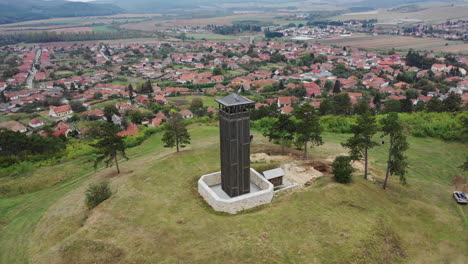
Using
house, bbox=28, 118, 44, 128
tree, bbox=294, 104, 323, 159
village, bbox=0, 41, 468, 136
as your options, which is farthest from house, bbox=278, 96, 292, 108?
house, bbox=28, 118, 44, 128

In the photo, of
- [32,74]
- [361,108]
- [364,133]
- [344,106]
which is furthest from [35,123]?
[364,133]

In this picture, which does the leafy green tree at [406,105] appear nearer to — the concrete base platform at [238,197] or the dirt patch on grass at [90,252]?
the concrete base platform at [238,197]

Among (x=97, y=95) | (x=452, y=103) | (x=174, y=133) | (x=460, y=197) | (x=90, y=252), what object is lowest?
(x=97, y=95)

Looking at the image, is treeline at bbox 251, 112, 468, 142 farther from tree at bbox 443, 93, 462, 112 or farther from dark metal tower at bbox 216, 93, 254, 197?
dark metal tower at bbox 216, 93, 254, 197

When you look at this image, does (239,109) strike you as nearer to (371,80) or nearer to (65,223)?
(65,223)

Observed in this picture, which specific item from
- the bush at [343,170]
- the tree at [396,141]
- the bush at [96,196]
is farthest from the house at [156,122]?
the tree at [396,141]

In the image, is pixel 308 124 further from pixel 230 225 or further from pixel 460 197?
pixel 230 225
